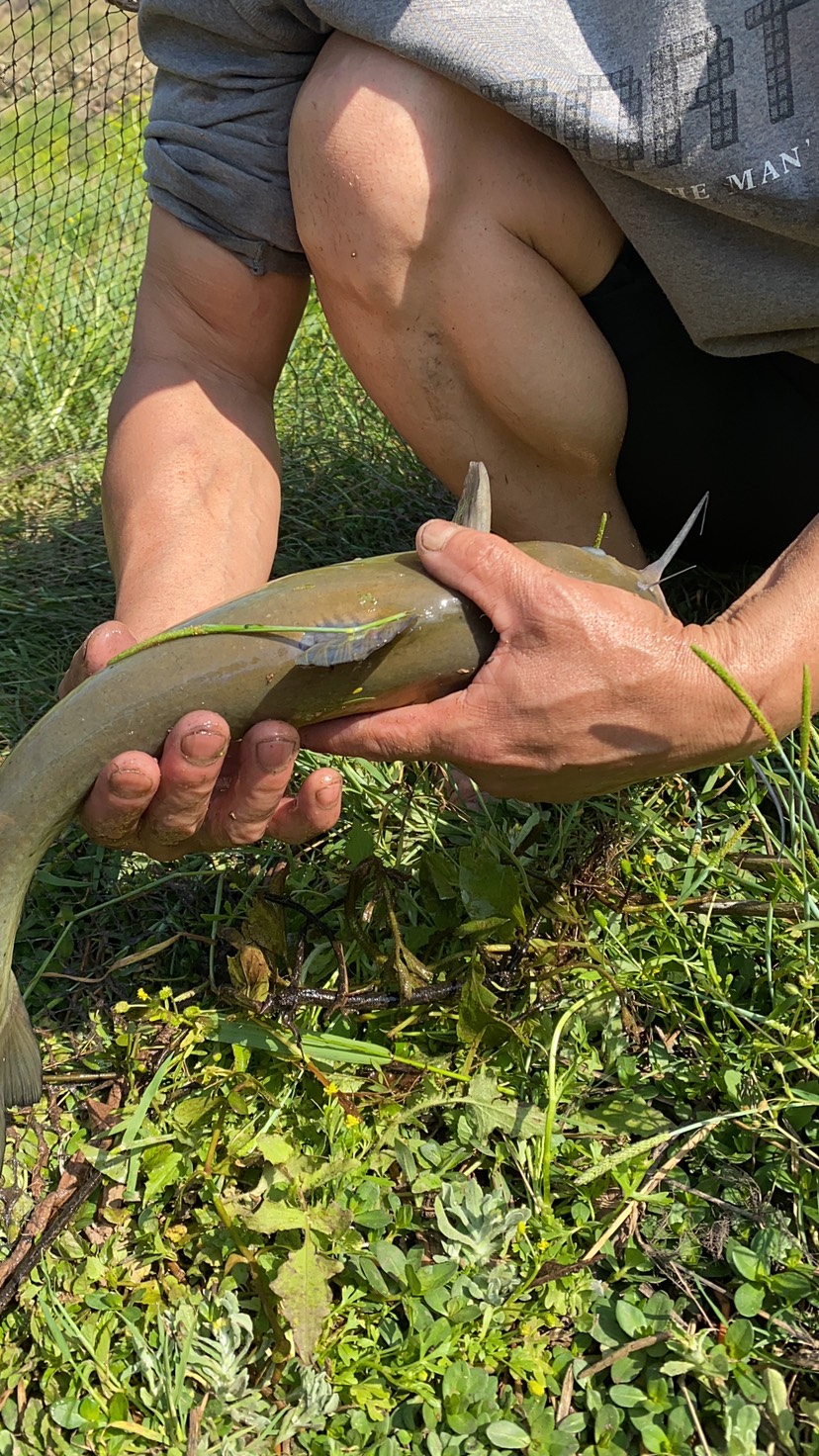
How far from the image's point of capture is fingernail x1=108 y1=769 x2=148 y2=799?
5.39 feet

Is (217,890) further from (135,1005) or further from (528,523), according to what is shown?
(528,523)

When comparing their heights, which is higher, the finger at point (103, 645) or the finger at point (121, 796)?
the finger at point (103, 645)

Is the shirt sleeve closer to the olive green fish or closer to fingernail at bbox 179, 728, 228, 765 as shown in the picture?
the olive green fish

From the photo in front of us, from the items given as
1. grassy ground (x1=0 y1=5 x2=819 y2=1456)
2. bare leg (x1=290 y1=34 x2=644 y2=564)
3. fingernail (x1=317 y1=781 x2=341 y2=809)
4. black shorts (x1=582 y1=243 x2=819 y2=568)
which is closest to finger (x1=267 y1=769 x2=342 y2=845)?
fingernail (x1=317 y1=781 x2=341 y2=809)

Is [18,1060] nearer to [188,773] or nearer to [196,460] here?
[188,773]

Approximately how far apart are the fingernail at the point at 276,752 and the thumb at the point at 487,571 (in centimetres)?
31

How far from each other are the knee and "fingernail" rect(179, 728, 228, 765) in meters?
0.87

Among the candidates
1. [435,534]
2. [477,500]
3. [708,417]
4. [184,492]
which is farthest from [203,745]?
[708,417]

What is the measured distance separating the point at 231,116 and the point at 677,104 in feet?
2.67

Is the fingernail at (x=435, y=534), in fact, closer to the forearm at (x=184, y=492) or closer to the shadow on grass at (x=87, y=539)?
the forearm at (x=184, y=492)

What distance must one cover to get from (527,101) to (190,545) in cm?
88

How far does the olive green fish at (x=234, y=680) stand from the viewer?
1.66m

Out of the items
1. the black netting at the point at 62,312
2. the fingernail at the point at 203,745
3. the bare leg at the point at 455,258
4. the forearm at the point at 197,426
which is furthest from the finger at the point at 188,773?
the black netting at the point at 62,312

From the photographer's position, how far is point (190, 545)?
7.07ft
